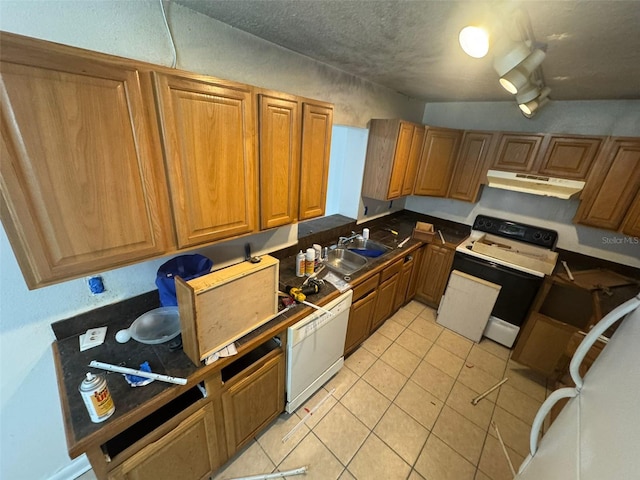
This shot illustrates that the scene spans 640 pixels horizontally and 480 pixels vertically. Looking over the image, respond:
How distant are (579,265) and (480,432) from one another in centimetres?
190

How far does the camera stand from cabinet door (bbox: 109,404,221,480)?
0.98 m

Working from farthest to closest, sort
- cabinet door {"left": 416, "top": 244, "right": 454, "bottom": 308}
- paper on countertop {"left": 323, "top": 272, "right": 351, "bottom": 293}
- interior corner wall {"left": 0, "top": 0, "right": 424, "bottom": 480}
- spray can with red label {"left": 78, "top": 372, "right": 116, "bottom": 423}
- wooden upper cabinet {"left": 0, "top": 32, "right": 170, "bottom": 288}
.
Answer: cabinet door {"left": 416, "top": 244, "right": 454, "bottom": 308}
paper on countertop {"left": 323, "top": 272, "right": 351, "bottom": 293}
interior corner wall {"left": 0, "top": 0, "right": 424, "bottom": 480}
spray can with red label {"left": 78, "top": 372, "right": 116, "bottom": 423}
wooden upper cabinet {"left": 0, "top": 32, "right": 170, "bottom": 288}

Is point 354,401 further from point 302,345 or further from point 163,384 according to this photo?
point 163,384

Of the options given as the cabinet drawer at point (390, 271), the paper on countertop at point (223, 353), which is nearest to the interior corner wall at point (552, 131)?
the cabinet drawer at point (390, 271)

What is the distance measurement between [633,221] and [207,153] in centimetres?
309

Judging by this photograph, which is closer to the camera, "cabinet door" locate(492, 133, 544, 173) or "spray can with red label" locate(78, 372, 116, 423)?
"spray can with red label" locate(78, 372, 116, 423)

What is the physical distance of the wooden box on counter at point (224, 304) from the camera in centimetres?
103

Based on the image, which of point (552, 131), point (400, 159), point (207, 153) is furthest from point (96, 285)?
point (552, 131)

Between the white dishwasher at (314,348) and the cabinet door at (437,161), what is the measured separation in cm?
174

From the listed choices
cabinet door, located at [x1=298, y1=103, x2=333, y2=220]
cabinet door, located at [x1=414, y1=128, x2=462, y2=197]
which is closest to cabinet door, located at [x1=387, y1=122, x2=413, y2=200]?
cabinet door, located at [x1=414, y1=128, x2=462, y2=197]

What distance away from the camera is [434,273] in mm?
2826

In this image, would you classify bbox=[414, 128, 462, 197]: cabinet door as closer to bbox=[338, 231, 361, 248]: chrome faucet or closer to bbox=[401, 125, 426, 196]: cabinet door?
bbox=[401, 125, 426, 196]: cabinet door

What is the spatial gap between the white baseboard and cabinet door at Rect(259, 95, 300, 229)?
1668 millimetres

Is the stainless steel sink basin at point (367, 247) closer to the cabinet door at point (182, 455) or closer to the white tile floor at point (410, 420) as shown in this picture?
the white tile floor at point (410, 420)
